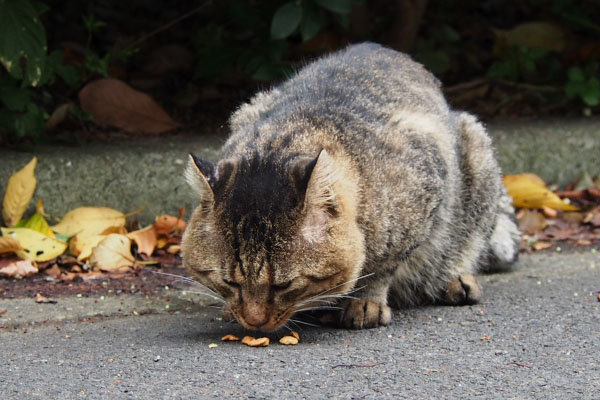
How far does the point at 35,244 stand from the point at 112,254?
1.38 ft

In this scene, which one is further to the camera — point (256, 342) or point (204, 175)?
point (256, 342)

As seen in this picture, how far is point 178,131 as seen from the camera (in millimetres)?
6156

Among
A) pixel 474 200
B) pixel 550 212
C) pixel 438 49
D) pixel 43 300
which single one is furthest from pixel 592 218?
pixel 43 300

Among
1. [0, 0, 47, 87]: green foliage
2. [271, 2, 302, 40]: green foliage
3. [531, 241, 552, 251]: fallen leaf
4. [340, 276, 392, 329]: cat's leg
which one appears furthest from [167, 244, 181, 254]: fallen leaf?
[531, 241, 552, 251]: fallen leaf

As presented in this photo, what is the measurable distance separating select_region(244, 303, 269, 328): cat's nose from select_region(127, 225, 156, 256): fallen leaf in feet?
5.66

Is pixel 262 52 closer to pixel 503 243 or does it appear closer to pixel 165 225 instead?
pixel 165 225

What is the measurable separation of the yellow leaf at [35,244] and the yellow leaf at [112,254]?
0.19 meters

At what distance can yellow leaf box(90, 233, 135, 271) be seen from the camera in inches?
187

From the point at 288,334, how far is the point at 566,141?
339 cm

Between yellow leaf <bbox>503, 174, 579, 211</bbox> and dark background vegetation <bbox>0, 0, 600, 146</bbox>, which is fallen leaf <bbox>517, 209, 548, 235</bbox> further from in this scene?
dark background vegetation <bbox>0, 0, 600, 146</bbox>

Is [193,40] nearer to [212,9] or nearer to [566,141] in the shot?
[212,9]

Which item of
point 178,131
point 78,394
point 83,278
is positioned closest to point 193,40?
point 178,131

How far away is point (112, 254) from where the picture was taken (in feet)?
15.7

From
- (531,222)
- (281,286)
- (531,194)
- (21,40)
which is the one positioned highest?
(21,40)
